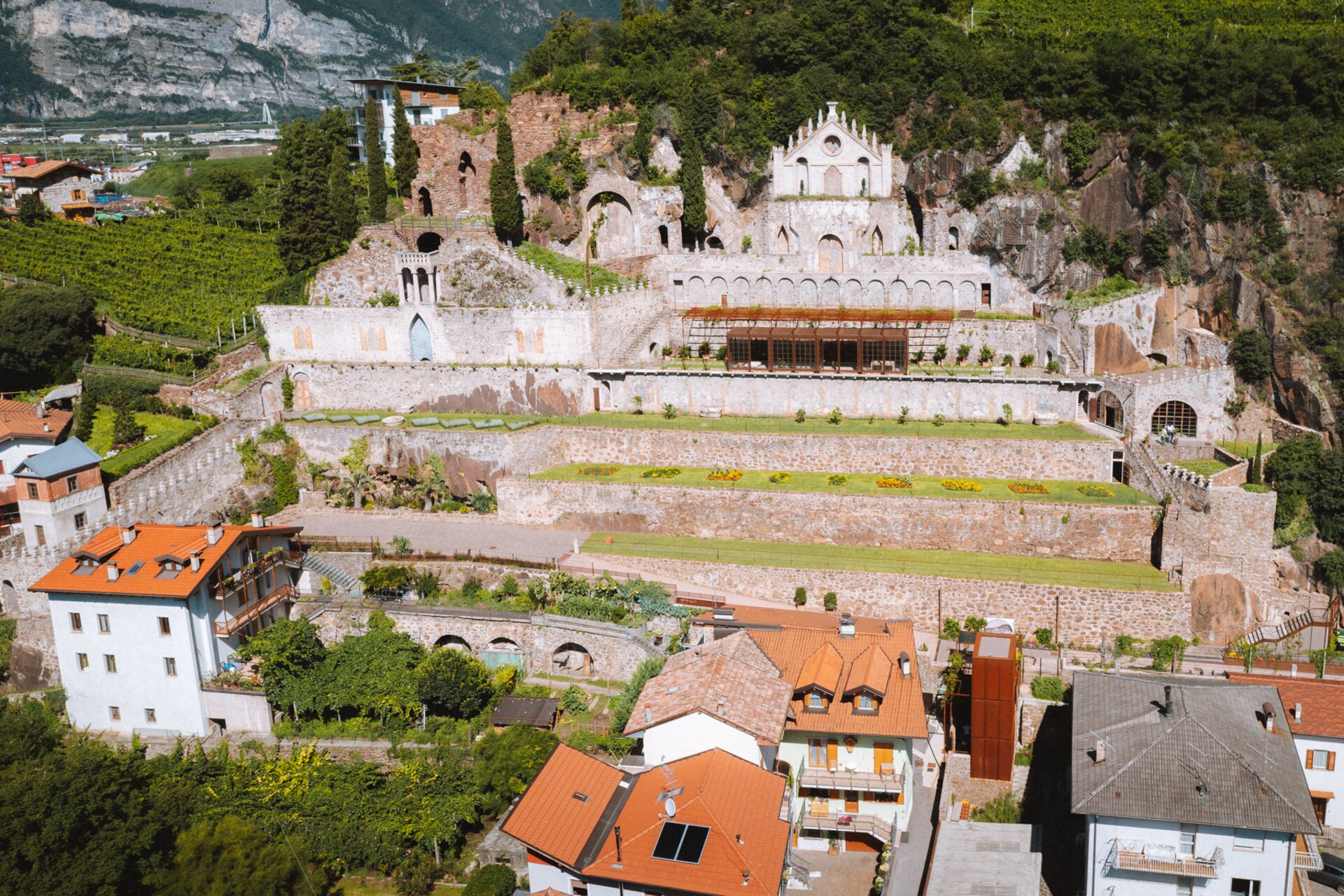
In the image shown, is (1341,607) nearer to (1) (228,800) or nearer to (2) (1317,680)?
(2) (1317,680)

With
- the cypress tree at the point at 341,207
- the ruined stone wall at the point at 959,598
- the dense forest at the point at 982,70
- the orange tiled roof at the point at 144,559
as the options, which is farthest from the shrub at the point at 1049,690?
the cypress tree at the point at 341,207

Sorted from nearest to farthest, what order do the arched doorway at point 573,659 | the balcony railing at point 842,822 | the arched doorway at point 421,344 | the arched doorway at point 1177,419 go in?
the balcony railing at point 842,822 < the arched doorway at point 573,659 < the arched doorway at point 1177,419 < the arched doorway at point 421,344

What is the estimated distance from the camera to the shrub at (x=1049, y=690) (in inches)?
1328

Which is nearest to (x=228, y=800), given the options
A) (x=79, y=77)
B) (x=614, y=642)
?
(x=614, y=642)

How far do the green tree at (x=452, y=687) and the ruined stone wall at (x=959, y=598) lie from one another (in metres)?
7.07

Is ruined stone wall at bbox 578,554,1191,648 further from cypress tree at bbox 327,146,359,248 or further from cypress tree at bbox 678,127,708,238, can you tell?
cypress tree at bbox 327,146,359,248

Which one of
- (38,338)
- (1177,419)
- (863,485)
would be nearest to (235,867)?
(863,485)

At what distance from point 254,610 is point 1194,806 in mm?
29407

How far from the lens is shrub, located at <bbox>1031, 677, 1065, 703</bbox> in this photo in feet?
111

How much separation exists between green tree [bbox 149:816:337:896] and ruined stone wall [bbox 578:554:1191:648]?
15.4m

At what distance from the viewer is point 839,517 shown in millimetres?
41812

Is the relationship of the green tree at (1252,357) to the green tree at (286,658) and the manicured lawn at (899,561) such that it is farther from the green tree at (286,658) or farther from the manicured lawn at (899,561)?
the green tree at (286,658)

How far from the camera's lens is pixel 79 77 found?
151m

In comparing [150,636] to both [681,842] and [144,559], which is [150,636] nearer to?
[144,559]
